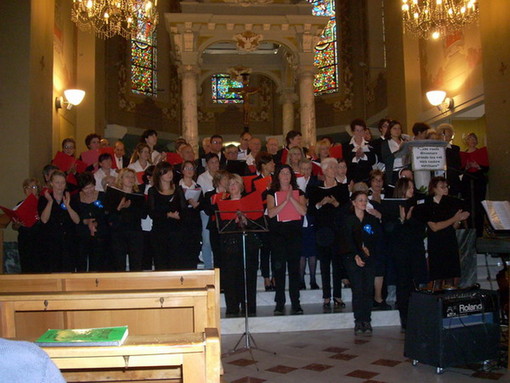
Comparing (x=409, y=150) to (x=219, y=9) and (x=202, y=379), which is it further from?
(x=219, y=9)

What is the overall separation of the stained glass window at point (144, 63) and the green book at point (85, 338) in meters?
16.3

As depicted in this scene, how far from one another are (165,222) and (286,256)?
4.31 feet

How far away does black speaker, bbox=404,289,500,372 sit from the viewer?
3.99 meters

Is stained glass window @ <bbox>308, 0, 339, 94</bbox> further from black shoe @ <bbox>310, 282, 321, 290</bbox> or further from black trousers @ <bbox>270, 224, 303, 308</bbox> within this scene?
black trousers @ <bbox>270, 224, 303, 308</bbox>

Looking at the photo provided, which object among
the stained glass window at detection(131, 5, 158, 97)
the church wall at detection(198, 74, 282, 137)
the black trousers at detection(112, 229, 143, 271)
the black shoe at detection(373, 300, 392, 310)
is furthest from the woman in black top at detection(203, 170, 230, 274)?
the church wall at detection(198, 74, 282, 137)

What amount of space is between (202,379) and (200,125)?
59.1 ft

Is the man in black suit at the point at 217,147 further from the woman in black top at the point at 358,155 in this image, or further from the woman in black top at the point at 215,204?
the woman in black top at the point at 358,155

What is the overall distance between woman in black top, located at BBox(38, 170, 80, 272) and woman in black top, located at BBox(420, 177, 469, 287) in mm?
3645

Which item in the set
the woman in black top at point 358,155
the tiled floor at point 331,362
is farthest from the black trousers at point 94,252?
the woman in black top at point 358,155

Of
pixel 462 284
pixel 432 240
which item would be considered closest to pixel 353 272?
pixel 432 240

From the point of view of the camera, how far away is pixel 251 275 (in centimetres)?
556

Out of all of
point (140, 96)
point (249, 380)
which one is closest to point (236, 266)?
point (249, 380)

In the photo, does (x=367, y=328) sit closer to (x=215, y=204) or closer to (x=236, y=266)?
(x=236, y=266)

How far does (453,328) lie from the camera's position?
403 cm
